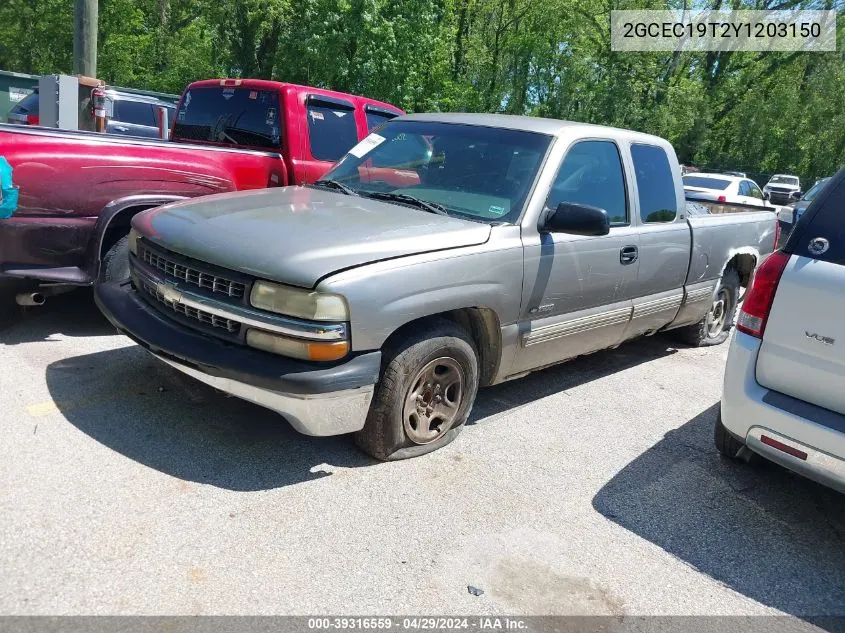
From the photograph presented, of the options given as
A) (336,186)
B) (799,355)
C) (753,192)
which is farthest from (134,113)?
(753,192)

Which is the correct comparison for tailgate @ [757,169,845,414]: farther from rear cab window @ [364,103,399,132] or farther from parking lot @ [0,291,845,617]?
rear cab window @ [364,103,399,132]

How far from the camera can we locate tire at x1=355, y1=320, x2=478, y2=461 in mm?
3490

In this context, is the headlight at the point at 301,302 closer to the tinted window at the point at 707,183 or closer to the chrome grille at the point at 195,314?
the chrome grille at the point at 195,314

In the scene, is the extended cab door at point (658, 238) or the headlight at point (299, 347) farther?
the extended cab door at point (658, 238)

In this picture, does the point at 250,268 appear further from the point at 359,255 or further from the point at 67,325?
the point at 67,325

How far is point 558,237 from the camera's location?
4203 mm

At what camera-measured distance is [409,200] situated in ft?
13.6

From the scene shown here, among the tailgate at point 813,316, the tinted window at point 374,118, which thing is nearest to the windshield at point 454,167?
the tailgate at point 813,316

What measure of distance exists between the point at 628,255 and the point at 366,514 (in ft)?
8.60

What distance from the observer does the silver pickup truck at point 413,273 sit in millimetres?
3213

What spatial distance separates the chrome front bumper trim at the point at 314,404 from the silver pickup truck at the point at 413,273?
0.01 metres

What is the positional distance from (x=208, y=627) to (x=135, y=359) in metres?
2.67

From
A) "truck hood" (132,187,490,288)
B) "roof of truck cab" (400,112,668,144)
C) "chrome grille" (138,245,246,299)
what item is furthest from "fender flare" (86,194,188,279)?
"roof of truck cab" (400,112,668,144)

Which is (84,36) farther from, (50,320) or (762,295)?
(762,295)
